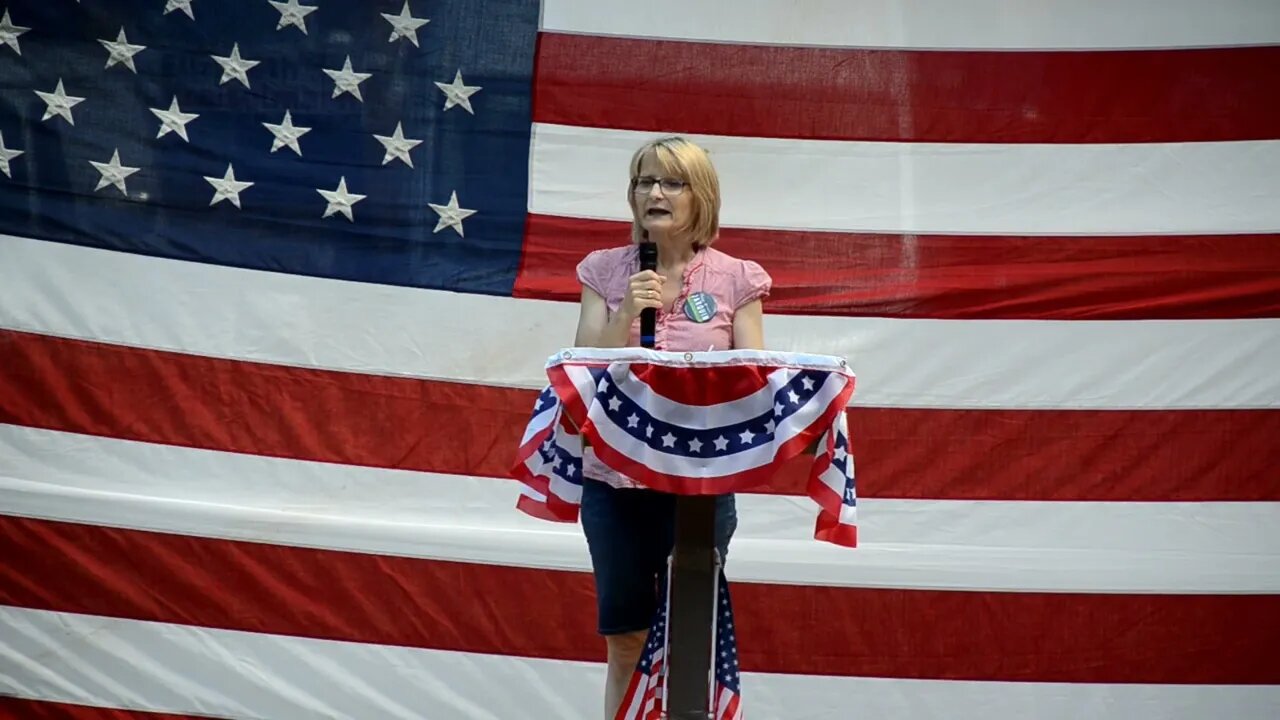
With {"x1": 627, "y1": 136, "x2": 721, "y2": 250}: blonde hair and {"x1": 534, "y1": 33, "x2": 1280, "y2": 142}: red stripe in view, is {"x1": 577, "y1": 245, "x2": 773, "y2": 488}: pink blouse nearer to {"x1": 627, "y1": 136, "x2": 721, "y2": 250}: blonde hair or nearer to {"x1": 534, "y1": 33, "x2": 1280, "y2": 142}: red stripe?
{"x1": 627, "y1": 136, "x2": 721, "y2": 250}: blonde hair

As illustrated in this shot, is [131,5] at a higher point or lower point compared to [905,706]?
higher

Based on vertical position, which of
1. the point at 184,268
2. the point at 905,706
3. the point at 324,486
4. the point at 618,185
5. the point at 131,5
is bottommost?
the point at 905,706

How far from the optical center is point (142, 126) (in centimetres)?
290

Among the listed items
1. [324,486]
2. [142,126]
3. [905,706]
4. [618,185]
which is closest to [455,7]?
[618,185]

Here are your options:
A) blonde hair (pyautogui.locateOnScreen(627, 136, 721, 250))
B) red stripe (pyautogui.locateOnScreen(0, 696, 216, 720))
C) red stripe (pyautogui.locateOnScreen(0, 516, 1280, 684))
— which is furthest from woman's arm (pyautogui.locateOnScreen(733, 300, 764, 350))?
red stripe (pyautogui.locateOnScreen(0, 696, 216, 720))

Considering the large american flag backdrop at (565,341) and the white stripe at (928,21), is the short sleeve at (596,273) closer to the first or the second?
the large american flag backdrop at (565,341)

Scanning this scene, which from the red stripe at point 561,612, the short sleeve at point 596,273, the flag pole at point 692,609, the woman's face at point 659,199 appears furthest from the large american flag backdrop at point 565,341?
the flag pole at point 692,609

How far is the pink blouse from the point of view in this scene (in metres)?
1.91

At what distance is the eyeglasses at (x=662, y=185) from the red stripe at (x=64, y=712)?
159 cm

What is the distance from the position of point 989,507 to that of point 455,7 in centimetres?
152

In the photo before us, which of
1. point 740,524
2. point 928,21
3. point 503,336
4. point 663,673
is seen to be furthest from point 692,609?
point 928,21

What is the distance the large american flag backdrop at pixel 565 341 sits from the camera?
9.37 feet

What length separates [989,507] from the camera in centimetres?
286

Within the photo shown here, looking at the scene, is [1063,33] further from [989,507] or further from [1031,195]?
[989,507]
